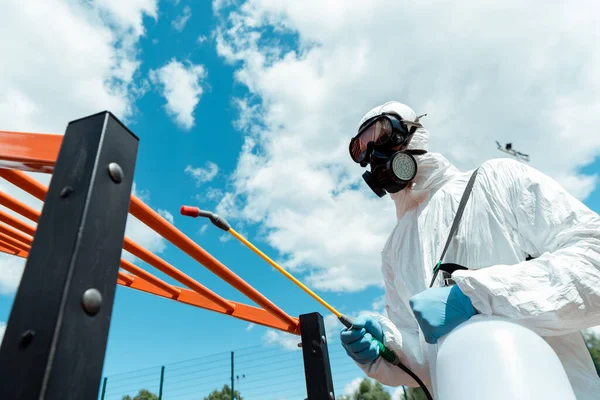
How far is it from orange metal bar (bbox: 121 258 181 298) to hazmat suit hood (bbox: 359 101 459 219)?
1.35 meters

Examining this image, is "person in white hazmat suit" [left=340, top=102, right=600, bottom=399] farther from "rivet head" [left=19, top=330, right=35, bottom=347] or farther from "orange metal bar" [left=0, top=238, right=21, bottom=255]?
"orange metal bar" [left=0, top=238, right=21, bottom=255]

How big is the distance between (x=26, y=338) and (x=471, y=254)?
1291mm

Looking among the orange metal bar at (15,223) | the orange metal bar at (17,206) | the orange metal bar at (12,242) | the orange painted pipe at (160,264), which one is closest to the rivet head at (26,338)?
the orange painted pipe at (160,264)

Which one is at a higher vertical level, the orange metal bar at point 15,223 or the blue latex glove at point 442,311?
the orange metal bar at point 15,223

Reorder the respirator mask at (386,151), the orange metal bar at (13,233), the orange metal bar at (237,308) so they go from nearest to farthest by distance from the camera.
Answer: the respirator mask at (386,151) < the orange metal bar at (13,233) < the orange metal bar at (237,308)

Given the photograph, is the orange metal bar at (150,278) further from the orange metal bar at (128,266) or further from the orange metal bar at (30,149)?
the orange metal bar at (30,149)

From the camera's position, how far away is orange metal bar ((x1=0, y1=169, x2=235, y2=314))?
48.4 inches

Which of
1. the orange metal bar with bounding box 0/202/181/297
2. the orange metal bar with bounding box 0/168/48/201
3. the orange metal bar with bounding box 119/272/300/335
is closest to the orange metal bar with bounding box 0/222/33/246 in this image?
the orange metal bar with bounding box 0/202/181/297

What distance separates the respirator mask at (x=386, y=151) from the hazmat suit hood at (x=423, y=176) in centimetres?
4

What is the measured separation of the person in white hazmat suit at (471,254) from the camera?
40.5 inches

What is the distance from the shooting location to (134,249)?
172cm

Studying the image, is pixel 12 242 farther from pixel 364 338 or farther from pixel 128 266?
pixel 364 338

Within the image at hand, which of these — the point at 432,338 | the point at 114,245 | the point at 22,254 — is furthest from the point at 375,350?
the point at 22,254

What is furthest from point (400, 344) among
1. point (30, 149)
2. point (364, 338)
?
point (30, 149)
